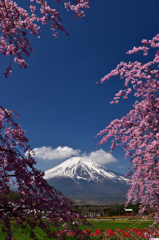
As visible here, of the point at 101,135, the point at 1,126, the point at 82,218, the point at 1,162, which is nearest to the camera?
the point at 82,218

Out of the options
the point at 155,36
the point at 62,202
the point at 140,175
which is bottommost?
the point at 62,202

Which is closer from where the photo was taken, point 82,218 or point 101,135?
point 82,218

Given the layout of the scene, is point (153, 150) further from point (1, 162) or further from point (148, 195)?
point (148, 195)

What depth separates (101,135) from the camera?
22.8ft

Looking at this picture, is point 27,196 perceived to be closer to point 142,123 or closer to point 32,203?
point 32,203

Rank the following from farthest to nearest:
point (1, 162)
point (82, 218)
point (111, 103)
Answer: point (111, 103) → point (1, 162) → point (82, 218)

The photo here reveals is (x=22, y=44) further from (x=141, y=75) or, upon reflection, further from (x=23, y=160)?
(x=141, y=75)

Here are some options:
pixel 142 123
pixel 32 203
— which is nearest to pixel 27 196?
pixel 32 203

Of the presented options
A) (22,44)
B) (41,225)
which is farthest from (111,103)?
(41,225)

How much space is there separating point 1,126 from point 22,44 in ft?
6.40

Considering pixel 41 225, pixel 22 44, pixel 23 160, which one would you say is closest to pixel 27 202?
pixel 41 225

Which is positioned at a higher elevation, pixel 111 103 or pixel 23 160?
pixel 111 103

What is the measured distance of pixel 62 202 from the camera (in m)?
3.43

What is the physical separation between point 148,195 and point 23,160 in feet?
23.6
